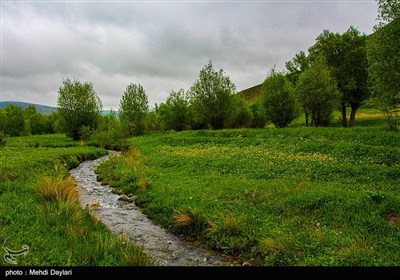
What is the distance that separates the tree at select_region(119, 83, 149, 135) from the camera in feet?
245

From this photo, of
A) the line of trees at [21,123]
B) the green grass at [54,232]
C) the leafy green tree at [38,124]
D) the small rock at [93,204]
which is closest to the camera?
the green grass at [54,232]

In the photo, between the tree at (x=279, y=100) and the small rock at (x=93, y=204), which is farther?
the tree at (x=279, y=100)

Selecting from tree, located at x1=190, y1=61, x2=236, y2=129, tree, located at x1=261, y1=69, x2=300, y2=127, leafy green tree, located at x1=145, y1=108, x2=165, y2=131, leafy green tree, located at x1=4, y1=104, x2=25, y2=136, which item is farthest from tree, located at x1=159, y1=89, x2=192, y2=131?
leafy green tree, located at x1=4, y1=104, x2=25, y2=136

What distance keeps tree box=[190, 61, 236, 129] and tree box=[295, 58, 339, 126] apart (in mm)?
15251

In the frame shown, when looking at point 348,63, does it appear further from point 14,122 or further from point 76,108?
point 14,122

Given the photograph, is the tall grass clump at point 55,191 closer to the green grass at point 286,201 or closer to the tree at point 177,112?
the green grass at point 286,201

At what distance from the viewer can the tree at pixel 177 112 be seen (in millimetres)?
77125

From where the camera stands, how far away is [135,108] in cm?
7488

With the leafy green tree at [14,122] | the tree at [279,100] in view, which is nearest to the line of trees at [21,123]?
the leafy green tree at [14,122]

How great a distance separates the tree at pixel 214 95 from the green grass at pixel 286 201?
3352cm

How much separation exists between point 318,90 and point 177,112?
3926cm

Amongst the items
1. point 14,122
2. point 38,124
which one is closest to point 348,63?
point 14,122
